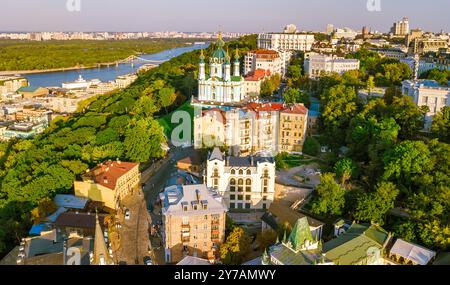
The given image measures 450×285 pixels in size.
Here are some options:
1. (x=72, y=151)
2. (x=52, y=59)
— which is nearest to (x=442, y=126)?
(x=72, y=151)

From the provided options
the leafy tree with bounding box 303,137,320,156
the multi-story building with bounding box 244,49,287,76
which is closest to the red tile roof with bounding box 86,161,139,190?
the leafy tree with bounding box 303,137,320,156

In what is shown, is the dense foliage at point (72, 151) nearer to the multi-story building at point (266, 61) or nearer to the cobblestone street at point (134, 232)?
the cobblestone street at point (134, 232)

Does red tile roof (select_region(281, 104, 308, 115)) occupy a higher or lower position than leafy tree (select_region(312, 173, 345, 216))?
higher

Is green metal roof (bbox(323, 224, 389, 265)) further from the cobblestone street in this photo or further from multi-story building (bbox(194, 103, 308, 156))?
multi-story building (bbox(194, 103, 308, 156))

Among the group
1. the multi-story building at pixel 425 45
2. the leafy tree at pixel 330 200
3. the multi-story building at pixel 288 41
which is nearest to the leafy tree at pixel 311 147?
the leafy tree at pixel 330 200

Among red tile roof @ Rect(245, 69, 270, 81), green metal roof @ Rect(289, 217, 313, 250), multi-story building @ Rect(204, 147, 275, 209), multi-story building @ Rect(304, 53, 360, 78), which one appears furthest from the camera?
multi-story building @ Rect(304, 53, 360, 78)

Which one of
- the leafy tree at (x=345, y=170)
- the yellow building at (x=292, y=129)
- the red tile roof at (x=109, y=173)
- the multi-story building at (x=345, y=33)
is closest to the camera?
the red tile roof at (x=109, y=173)

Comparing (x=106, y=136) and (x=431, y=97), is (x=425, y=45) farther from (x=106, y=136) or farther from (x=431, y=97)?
(x=106, y=136)
